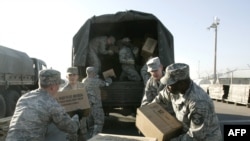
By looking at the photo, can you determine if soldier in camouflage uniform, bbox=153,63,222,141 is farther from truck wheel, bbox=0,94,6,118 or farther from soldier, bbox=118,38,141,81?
truck wheel, bbox=0,94,6,118

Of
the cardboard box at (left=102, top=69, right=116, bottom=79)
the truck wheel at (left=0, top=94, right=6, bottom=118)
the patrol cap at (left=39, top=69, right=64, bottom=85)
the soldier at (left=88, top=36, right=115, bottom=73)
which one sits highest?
the soldier at (left=88, top=36, right=115, bottom=73)

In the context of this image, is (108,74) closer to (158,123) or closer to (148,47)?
(148,47)

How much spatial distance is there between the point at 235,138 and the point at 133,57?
6278 mm

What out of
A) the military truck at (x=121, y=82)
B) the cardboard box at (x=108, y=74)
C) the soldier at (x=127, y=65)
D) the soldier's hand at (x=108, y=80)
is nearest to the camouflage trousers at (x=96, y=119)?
the military truck at (x=121, y=82)

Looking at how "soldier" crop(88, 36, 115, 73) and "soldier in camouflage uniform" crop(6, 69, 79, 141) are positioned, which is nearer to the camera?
"soldier in camouflage uniform" crop(6, 69, 79, 141)

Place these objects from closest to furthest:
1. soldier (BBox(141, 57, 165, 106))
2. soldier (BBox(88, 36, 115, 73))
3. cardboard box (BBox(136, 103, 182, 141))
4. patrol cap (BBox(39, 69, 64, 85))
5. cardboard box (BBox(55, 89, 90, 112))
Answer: cardboard box (BBox(136, 103, 182, 141))
patrol cap (BBox(39, 69, 64, 85))
cardboard box (BBox(55, 89, 90, 112))
soldier (BBox(141, 57, 165, 106))
soldier (BBox(88, 36, 115, 73))


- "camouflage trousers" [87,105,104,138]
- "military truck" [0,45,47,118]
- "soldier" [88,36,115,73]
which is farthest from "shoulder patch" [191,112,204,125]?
"military truck" [0,45,47,118]

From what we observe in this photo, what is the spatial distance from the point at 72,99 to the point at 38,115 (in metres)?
1.63

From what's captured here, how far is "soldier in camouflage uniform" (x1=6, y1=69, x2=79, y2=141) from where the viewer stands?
385 cm

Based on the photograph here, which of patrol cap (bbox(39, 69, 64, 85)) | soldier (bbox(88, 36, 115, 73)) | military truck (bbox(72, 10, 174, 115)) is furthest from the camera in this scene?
soldier (bbox(88, 36, 115, 73))

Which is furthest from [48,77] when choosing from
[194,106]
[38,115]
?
[194,106]

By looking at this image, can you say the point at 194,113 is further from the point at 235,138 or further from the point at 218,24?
the point at 218,24

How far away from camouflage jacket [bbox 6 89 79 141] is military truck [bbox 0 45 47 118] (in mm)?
7899

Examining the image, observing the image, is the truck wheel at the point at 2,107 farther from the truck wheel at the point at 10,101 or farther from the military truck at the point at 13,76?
the truck wheel at the point at 10,101
